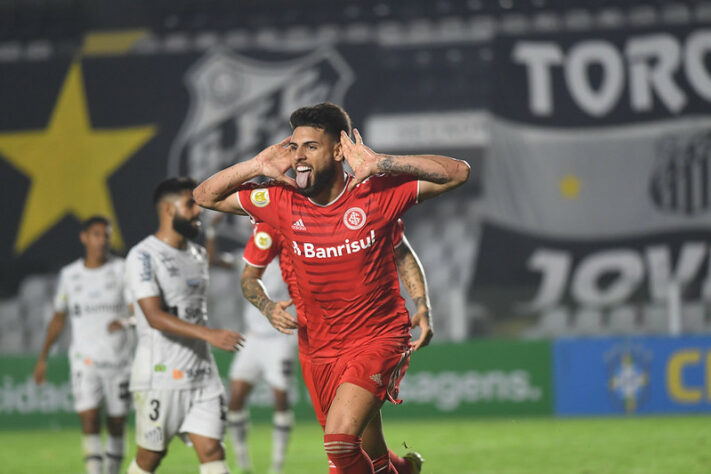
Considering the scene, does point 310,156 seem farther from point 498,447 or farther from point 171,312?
point 498,447

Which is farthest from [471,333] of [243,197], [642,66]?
[243,197]

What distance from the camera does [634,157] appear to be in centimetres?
1742

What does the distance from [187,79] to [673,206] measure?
26.0 feet

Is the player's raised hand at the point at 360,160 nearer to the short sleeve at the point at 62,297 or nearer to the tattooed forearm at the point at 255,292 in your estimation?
the tattooed forearm at the point at 255,292

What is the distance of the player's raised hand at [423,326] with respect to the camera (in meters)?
5.62

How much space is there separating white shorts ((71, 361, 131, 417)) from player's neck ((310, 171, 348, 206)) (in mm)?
3732

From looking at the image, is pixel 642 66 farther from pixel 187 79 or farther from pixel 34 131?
pixel 34 131

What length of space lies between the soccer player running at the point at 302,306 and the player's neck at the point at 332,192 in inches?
14.3

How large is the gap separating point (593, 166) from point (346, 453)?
12.9 m

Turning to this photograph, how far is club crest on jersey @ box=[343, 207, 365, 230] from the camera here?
A: 5.59m

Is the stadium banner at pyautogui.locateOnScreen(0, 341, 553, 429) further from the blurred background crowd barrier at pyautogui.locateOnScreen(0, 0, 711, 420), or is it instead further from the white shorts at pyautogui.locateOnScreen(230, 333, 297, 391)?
the white shorts at pyautogui.locateOnScreen(230, 333, 297, 391)

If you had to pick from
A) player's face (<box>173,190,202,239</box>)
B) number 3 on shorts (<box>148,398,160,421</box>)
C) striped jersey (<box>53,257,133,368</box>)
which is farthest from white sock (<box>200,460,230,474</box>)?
striped jersey (<box>53,257,133,368</box>)

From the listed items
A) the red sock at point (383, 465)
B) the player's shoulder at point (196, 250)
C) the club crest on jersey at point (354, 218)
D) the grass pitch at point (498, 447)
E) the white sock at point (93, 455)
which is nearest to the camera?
the club crest on jersey at point (354, 218)

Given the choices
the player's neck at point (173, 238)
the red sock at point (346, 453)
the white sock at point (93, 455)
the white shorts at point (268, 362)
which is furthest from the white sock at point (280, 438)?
the red sock at point (346, 453)
